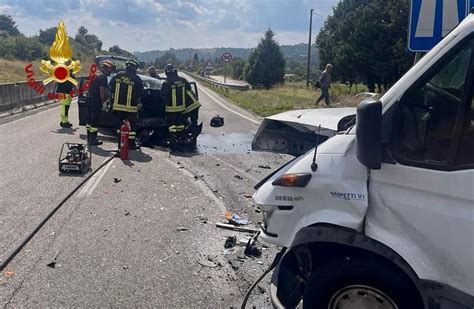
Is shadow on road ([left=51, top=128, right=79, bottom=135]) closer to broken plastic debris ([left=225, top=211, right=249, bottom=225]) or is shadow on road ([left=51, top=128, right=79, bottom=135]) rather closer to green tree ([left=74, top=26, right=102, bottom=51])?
broken plastic debris ([left=225, top=211, right=249, bottom=225])

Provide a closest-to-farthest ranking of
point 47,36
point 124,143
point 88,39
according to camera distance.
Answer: point 124,143, point 47,36, point 88,39

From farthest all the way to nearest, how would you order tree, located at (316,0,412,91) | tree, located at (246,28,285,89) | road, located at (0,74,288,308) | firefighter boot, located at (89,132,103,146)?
tree, located at (246,28,285,89), tree, located at (316,0,412,91), firefighter boot, located at (89,132,103,146), road, located at (0,74,288,308)

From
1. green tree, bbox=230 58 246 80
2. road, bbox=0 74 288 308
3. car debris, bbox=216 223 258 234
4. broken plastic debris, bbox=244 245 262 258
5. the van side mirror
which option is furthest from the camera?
green tree, bbox=230 58 246 80

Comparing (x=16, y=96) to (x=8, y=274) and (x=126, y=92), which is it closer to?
(x=126, y=92)

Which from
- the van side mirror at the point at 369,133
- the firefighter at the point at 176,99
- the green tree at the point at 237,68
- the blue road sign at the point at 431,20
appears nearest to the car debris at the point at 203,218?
the blue road sign at the point at 431,20

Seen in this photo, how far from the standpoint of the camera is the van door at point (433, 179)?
2656 millimetres

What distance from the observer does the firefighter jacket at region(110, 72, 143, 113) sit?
34.9 ft

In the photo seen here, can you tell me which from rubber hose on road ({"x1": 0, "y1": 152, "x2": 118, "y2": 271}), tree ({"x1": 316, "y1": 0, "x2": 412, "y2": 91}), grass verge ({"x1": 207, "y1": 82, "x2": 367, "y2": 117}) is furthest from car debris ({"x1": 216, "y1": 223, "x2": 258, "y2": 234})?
tree ({"x1": 316, "y1": 0, "x2": 412, "y2": 91})

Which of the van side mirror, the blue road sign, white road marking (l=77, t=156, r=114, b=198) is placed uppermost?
the blue road sign

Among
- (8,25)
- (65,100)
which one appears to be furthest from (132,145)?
(8,25)

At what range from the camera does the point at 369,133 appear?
2670 mm

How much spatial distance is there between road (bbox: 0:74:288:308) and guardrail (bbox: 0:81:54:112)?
300 inches

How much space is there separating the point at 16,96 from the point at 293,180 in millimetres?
17570

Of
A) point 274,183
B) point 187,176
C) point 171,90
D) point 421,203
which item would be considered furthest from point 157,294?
point 171,90
